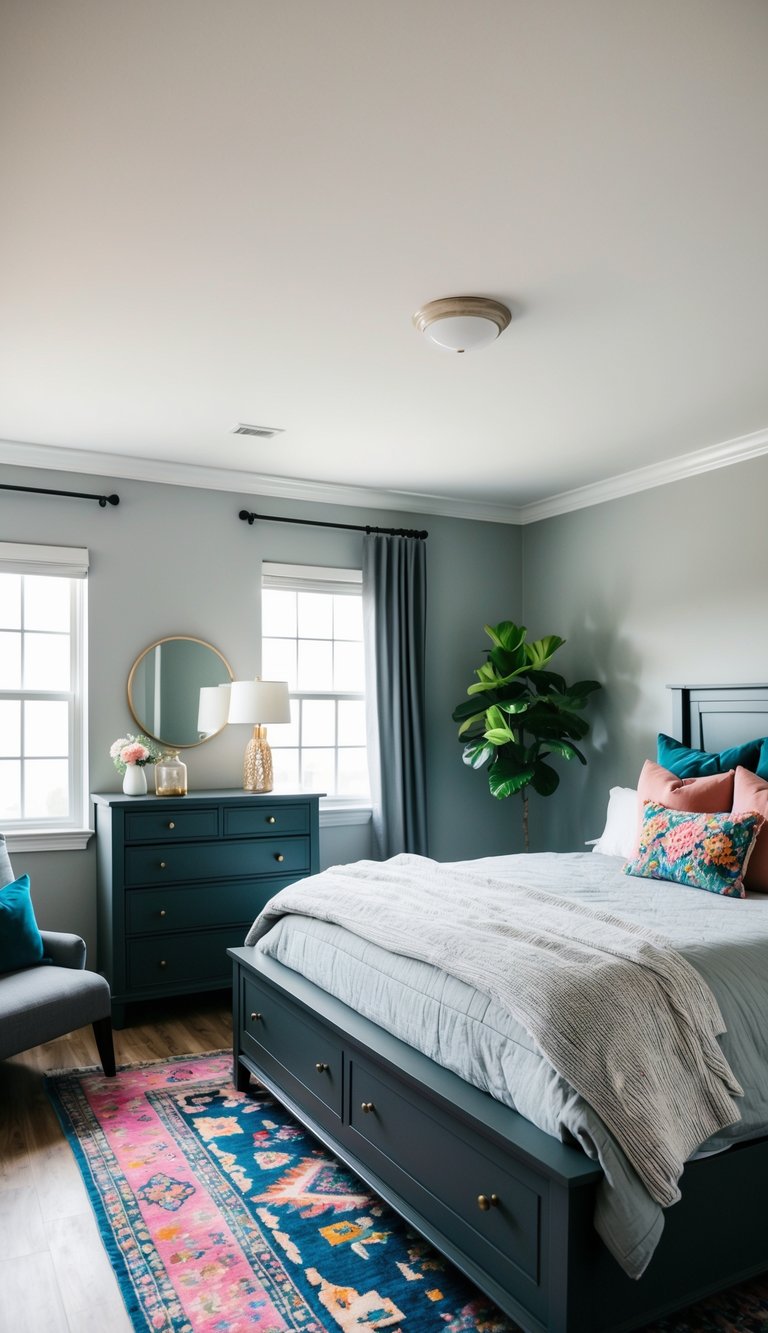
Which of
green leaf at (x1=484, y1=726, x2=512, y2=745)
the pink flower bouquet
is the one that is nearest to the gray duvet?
the pink flower bouquet

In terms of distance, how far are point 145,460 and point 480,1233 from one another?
3.77 meters

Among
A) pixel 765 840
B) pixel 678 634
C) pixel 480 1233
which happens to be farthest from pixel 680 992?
pixel 678 634

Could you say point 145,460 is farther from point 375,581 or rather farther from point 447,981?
point 447,981

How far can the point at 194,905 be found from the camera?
4.54 metres

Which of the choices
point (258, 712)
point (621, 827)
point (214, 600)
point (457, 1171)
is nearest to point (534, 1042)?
point (457, 1171)

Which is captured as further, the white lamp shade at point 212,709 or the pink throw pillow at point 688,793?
the white lamp shade at point 212,709

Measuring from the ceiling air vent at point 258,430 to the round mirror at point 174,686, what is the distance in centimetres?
117

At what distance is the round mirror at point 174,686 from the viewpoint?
4.89m

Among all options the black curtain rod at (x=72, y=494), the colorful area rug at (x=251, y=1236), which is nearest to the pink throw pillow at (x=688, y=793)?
the colorful area rug at (x=251, y=1236)

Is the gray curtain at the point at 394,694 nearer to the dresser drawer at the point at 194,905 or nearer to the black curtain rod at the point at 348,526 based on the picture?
the black curtain rod at the point at 348,526

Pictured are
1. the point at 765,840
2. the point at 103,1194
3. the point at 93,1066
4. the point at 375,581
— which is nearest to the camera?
the point at 103,1194

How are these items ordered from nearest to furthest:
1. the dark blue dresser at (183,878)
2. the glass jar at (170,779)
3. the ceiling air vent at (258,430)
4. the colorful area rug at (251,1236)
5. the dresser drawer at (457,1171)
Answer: the dresser drawer at (457,1171) < the colorful area rug at (251,1236) < the ceiling air vent at (258,430) < the dark blue dresser at (183,878) < the glass jar at (170,779)

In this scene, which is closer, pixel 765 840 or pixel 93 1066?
pixel 765 840

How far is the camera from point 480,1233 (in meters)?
2.23
